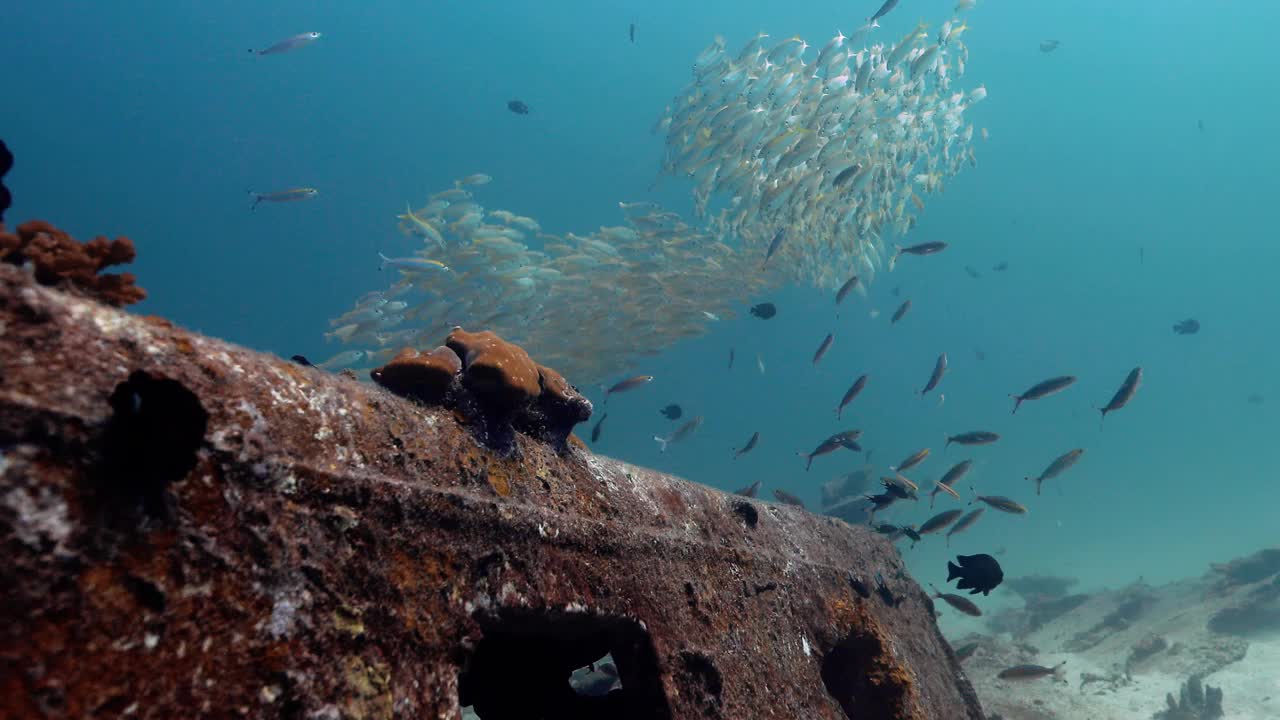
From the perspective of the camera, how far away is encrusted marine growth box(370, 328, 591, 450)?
250cm

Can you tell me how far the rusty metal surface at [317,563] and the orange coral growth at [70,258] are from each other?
0.15 metres

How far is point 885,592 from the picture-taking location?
5.39m

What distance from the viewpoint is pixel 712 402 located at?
68.5 m

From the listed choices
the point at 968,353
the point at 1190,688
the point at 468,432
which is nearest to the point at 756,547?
the point at 468,432

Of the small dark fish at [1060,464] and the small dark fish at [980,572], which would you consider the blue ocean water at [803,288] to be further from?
the small dark fish at [980,572]

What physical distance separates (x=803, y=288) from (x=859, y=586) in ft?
171

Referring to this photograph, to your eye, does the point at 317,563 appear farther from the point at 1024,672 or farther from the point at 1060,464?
the point at 1060,464

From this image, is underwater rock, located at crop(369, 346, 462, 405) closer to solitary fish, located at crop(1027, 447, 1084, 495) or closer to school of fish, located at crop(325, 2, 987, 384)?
school of fish, located at crop(325, 2, 987, 384)

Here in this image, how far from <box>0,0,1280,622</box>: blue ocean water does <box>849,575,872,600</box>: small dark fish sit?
47.5m

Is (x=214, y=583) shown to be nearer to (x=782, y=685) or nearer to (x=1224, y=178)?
(x=782, y=685)

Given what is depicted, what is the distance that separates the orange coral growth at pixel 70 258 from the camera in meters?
1.41

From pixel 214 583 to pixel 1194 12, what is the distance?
5583 inches

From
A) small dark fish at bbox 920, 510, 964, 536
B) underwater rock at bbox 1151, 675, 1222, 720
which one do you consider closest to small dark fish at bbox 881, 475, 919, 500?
small dark fish at bbox 920, 510, 964, 536

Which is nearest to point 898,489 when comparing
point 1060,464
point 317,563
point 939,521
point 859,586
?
point 939,521
